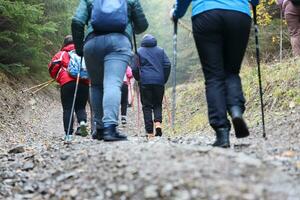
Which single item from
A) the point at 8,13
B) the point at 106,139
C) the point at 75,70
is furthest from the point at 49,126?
the point at 106,139

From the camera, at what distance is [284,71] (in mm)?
9117

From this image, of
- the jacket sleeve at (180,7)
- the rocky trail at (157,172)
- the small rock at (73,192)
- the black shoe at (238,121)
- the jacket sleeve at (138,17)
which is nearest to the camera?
the rocky trail at (157,172)

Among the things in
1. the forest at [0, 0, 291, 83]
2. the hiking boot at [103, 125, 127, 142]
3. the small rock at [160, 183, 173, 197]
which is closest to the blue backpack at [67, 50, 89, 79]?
the forest at [0, 0, 291, 83]

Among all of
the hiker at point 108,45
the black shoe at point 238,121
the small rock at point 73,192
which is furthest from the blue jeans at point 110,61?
the small rock at point 73,192

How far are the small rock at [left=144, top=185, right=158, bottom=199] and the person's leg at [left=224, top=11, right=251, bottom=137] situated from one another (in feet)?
5.57

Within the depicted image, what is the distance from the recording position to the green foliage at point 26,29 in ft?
39.5

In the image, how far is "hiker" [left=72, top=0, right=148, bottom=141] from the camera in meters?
5.73

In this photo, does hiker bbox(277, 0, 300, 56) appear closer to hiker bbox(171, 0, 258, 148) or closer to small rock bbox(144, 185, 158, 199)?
hiker bbox(171, 0, 258, 148)

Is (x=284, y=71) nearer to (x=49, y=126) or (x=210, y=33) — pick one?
(x=210, y=33)

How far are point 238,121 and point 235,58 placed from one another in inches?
27.1

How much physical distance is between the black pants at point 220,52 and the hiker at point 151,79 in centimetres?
420

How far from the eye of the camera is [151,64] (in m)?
9.34

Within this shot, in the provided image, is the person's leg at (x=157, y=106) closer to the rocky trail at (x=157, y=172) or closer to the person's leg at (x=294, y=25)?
the person's leg at (x=294, y=25)

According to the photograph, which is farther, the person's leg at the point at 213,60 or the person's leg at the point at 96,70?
the person's leg at the point at 96,70
